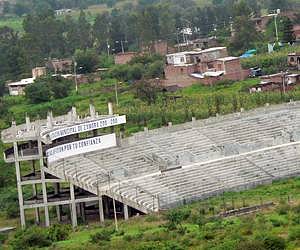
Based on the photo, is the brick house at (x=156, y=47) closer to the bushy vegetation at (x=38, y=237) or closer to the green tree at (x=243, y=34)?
the green tree at (x=243, y=34)

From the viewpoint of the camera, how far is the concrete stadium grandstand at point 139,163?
48.8 metres

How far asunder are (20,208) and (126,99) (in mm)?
29753

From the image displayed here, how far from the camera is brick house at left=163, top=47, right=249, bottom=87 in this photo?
81750 millimetres

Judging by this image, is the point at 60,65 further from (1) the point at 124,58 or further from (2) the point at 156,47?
(2) the point at 156,47

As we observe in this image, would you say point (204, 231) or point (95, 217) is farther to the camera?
point (95, 217)

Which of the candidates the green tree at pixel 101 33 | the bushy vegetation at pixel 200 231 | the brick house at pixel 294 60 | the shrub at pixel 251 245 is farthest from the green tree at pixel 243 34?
the shrub at pixel 251 245

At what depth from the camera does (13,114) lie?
261ft

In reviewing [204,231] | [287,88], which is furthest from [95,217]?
[287,88]

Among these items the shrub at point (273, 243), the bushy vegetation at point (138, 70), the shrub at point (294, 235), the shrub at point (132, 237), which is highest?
the bushy vegetation at point (138, 70)

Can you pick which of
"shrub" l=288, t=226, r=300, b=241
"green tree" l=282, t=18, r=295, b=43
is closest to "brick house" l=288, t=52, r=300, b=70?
"green tree" l=282, t=18, r=295, b=43

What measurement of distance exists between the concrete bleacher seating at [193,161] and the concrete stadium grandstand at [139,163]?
0.14ft

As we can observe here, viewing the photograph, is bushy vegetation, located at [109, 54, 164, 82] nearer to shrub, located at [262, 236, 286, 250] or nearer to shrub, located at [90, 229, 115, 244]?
shrub, located at [90, 229, 115, 244]

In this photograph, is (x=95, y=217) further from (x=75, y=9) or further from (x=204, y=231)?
(x=75, y=9)

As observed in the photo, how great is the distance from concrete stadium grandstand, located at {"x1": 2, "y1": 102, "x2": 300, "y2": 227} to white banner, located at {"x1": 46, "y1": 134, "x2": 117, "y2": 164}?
0.04 m
